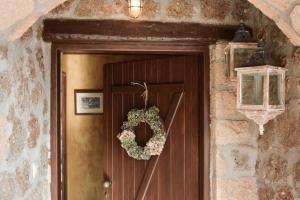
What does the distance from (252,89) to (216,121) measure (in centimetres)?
50

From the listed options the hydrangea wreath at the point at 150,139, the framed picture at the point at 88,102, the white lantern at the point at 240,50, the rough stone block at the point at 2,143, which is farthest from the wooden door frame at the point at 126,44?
the framed picture at the point at 88,102

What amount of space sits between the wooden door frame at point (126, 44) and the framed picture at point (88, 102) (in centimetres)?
152

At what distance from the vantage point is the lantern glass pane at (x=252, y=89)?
1.75 meters

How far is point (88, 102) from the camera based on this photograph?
387 centimetres

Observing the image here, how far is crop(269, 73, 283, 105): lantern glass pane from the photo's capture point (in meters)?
1.74

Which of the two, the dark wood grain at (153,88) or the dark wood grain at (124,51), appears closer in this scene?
the dark wood grain at (124,51)

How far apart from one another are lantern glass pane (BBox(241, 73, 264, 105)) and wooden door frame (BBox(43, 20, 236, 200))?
20.2 inches

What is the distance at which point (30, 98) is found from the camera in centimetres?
198

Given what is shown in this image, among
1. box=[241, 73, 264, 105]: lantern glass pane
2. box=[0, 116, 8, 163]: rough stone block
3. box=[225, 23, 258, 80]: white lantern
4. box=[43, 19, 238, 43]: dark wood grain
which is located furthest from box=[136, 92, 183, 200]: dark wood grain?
box=[0, 116, 8, 163]: rough stone block

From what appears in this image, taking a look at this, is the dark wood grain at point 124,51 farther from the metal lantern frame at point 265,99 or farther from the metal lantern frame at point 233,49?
the metal lantern frame at point 265,99

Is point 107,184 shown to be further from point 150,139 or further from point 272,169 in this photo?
point 272,169

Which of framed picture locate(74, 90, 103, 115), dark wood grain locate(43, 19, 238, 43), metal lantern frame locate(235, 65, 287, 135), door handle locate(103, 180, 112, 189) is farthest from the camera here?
framed picture locate(74, 90, 103, 115)

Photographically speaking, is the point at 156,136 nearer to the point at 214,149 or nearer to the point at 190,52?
the point at 214,149

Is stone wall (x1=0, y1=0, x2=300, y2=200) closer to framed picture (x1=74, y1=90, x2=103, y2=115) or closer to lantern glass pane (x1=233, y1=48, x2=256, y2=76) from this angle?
lantern glass pane (x1=233, y1=48, x2=256, y2=76)
